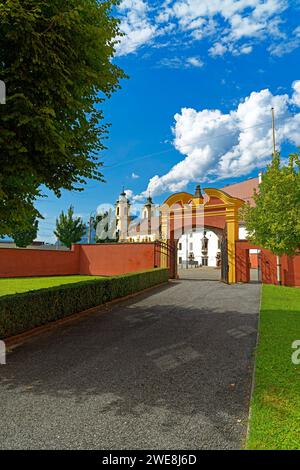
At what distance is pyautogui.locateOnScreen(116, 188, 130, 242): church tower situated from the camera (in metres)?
67.7

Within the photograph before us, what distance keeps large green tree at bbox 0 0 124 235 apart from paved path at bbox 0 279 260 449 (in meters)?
3.18

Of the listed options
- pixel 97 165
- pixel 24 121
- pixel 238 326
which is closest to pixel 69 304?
pixel 97 165

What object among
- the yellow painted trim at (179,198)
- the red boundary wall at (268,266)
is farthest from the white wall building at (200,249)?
the red boundary wall at (268,266)

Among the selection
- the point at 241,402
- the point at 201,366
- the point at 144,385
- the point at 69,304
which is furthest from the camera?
the point at 69,304

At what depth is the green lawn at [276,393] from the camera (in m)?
3.01

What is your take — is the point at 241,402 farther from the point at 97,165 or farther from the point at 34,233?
the point at 34,233

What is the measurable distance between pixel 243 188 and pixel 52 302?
46751mm

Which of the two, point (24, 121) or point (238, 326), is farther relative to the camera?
point (238, 326)

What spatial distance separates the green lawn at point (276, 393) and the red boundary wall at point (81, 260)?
639 inches

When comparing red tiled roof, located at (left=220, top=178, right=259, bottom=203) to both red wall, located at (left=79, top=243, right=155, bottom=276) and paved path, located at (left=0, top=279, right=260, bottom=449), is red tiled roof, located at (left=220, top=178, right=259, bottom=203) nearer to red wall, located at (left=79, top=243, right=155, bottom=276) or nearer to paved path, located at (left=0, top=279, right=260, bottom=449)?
red wall, located at (left=79, top=243, right=155, bottom=276)

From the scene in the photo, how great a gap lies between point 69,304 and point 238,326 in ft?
16.2

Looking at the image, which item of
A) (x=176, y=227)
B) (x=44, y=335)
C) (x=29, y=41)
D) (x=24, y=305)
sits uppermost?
(x=29, y=41)

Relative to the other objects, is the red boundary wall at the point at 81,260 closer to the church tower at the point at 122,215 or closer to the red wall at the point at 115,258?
the red wall at the point at 115,258

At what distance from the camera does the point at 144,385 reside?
445cm
